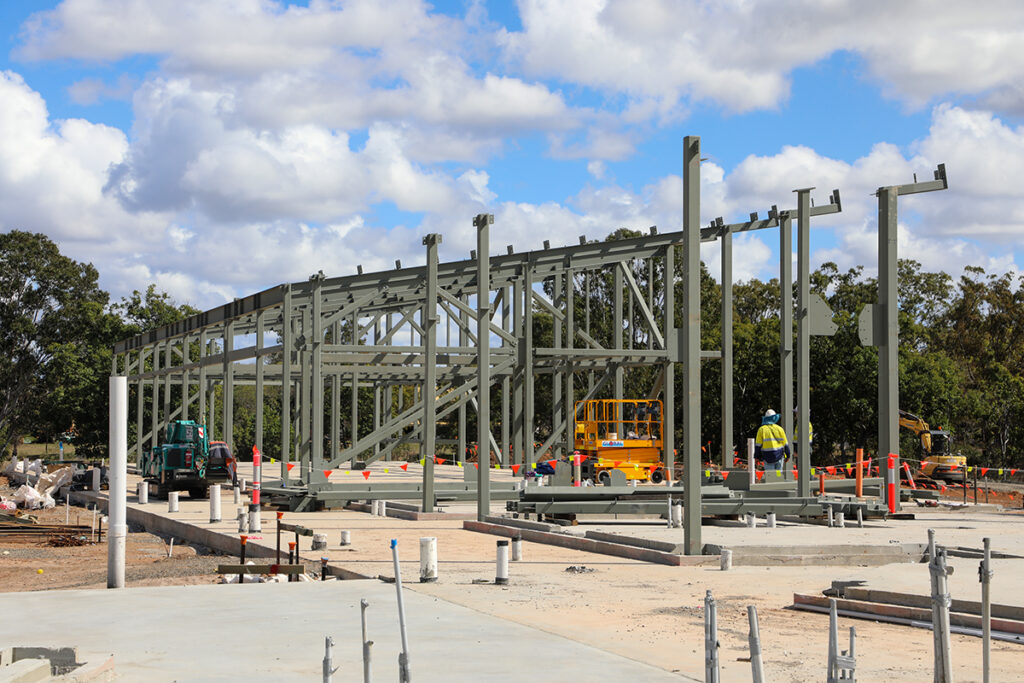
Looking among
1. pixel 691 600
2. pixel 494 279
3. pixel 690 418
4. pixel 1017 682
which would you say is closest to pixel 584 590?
pixel 691 600

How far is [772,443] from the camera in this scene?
99.6ft

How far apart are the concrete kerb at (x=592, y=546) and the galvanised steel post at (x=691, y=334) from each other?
276mm

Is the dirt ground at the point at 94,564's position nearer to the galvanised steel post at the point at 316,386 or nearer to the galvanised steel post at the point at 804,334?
the galvanised steel post at the point at 316,386

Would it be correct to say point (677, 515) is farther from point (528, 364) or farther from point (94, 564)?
point (528, 364)

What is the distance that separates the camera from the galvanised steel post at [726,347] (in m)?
34.7

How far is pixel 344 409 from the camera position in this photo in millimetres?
74438

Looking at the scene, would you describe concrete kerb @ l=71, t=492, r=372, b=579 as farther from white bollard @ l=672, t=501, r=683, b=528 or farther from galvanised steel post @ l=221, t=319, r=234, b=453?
white bollard @ l=672, t=501, r=683, b=528

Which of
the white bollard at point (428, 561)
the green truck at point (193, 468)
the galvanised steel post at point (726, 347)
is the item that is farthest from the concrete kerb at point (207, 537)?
the galvanised steel post at point (726, 347)

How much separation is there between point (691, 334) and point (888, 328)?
7.05 metres

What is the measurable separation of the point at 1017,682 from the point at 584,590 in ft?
21.1

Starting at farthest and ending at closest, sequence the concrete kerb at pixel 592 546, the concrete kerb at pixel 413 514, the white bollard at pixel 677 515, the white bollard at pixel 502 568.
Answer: the concrete kerb at pixel 413 514 → the white bollard at pixel 677 515 → the concrete kerb at pixel 592 546 → the white bollard at pixel 502 568

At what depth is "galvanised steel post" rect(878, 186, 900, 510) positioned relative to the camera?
23391mm

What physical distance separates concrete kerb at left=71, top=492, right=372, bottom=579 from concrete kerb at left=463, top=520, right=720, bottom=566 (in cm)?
392

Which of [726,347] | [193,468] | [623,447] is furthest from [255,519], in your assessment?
[726,347]
